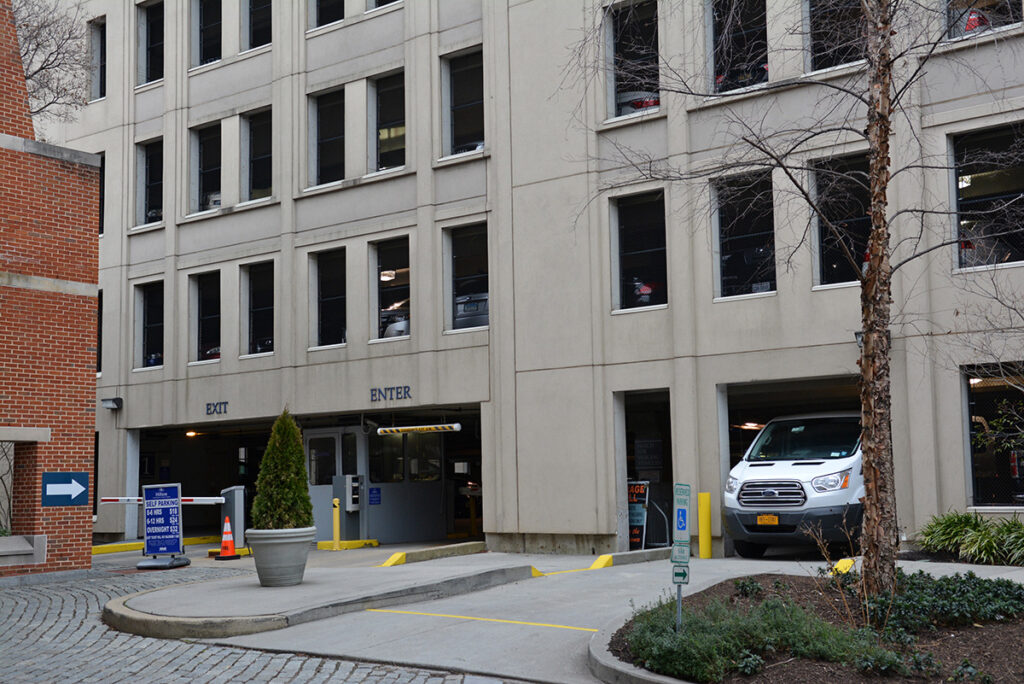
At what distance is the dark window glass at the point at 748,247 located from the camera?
18234 mm

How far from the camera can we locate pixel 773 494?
16391 mm

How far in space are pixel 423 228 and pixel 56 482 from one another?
8254 millimetres

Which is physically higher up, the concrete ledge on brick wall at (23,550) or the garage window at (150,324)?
the garage window at (150,324)

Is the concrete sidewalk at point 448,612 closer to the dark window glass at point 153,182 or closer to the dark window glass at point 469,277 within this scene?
the dark window glass at point 469,277

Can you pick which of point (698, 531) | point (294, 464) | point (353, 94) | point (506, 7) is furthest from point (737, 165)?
point (353, 94)

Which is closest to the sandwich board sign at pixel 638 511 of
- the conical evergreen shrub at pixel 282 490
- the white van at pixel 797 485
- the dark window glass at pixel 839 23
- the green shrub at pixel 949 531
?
the white van at pixel 797 485

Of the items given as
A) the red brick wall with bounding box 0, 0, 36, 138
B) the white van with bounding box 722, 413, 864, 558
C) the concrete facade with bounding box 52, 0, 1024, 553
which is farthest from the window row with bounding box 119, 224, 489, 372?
the red brick wall with bounding box 0, 0, 36, 138

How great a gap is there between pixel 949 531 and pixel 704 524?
12.8 ft

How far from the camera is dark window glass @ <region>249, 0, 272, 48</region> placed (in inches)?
1025

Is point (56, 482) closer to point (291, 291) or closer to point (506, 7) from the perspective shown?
point (291, 291)

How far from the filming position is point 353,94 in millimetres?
23812

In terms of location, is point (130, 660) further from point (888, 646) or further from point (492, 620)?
point (888, 646)

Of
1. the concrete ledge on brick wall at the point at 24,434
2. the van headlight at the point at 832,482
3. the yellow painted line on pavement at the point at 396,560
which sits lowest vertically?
the yellow painted line on pavement at the point at 396,560

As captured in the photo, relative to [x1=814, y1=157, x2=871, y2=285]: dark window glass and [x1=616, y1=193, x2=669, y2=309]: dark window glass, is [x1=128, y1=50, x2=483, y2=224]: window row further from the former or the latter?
[x1=814, y1=157, x2=871, y2=285]: dark window glass
